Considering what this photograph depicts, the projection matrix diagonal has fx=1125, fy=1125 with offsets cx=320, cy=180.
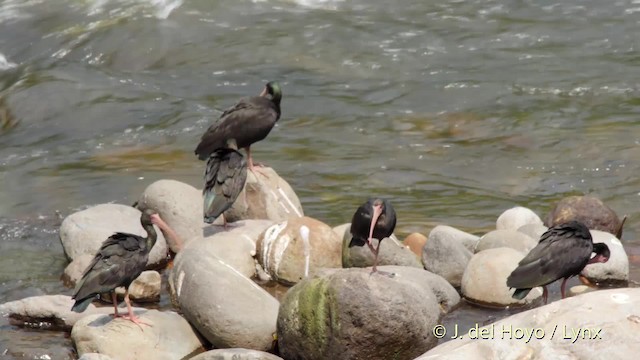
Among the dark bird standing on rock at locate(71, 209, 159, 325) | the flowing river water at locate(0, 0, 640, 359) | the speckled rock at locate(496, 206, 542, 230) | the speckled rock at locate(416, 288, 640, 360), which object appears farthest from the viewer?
the flowing river water at locate(0, 0, 640, 359)

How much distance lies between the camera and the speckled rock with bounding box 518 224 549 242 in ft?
34.6

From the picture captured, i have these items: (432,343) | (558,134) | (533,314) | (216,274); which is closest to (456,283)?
(432,343)

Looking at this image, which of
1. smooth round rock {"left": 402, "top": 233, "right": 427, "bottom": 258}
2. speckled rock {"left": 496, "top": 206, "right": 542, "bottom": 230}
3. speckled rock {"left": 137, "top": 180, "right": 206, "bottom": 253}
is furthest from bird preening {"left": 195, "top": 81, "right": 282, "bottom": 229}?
speckled rock {"left": 496, "top": 206, "right": 542, "bottom": 230}

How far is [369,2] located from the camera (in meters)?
21.9

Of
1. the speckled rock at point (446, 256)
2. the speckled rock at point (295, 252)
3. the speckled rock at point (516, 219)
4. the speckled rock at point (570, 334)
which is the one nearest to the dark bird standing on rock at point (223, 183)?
the speckled rock at point (295, 252)

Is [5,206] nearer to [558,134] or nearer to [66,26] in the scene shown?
[558,134]

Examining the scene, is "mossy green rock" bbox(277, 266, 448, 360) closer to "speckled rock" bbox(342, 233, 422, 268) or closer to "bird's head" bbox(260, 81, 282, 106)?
"speckled rock" bbox(342, 233, 422, 268)

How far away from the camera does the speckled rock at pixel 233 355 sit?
795 centimetres

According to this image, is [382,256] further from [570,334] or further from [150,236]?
[570,334]

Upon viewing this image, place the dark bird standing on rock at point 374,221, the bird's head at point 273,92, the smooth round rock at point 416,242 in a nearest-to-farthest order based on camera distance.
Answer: the dark bird standing on rock at point 374,221 < the smooth round rock at point 416,242 < the bird's head at point 273,92

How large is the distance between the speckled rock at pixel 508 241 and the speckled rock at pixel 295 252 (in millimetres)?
1326

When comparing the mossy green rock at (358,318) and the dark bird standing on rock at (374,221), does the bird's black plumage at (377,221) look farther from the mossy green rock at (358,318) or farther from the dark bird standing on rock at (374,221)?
the mossy green rock at (358,318)

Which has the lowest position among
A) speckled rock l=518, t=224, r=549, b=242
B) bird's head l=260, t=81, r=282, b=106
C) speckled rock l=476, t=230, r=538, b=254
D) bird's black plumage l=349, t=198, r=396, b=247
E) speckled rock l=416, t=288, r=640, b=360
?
speckled rock l=518, t=224, r=549, b=242

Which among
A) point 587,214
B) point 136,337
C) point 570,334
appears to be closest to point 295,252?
point 136,337
